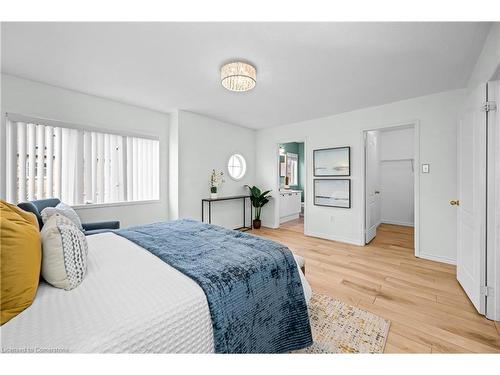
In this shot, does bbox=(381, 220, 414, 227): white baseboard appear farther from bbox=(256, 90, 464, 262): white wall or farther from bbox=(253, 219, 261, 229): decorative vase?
bbox=(253, 219, 261, 229): decorative vase

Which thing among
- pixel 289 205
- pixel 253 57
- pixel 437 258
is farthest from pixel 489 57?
pixel 289 205

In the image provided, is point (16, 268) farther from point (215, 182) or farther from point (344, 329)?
point (215, 182)

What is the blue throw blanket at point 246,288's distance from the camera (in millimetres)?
1006

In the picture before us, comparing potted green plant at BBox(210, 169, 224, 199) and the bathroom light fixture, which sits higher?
the bathroom light fixture

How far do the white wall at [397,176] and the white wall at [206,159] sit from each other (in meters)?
3.60

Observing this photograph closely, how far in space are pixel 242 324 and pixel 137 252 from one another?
922mm

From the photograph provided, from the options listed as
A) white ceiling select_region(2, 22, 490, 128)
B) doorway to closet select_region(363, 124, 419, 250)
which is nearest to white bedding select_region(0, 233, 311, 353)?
white ceiling select_region(2, 22, 490, 128)

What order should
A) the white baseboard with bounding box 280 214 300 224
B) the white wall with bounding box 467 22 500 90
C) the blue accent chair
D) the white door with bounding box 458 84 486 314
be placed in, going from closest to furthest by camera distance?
the white wall with bounding box 467 22 500 90, the white door with bounding box 458 84 486 314, the blue accent chair, the white baseboard with bounding box 280 214 300 224

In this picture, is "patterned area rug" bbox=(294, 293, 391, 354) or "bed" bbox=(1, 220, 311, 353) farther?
"patterned area rug" bbox=(294, 293, 391, 354)

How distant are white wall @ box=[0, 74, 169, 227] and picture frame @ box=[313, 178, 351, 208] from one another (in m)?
3.03

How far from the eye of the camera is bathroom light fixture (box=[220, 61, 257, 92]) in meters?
2.05

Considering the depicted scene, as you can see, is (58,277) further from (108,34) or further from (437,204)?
(437,204)

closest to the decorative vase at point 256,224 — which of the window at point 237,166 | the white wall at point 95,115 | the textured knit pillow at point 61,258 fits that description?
the window at point 237,166

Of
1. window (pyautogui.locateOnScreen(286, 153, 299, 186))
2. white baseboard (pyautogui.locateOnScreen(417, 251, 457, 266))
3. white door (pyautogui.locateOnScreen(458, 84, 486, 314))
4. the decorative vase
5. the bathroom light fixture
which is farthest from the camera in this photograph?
window (pyautogui.locateOnScreen(286, 153, 299, 186))
